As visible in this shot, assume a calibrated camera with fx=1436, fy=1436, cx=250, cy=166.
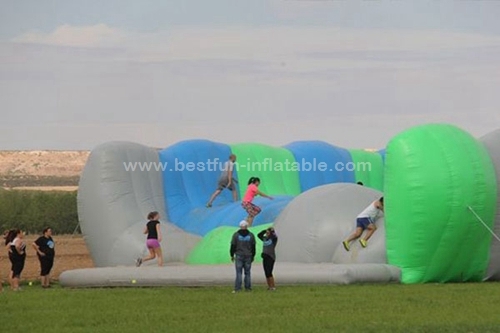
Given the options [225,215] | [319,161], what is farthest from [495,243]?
[319,161]

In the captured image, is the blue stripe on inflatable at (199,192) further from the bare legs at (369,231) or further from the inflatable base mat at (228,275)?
the inflatable base mat at (228,275)

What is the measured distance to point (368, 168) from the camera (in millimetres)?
35562

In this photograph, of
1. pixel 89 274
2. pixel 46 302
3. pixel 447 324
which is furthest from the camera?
pixel 89 274

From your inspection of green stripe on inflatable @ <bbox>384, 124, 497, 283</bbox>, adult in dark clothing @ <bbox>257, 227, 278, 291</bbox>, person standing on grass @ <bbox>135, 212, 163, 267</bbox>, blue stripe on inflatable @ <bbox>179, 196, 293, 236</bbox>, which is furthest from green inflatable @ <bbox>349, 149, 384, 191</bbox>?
adult in dark clothing @ <bbox>257, 227, 278, 291</bbox>

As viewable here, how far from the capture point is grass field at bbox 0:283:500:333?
17.0 m

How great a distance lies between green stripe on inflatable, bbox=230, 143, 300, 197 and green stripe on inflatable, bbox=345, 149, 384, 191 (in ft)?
6.26

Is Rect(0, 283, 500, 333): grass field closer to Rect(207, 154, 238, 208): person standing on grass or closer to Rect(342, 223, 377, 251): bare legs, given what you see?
Rect(342, 223, 377, 251): bare legs

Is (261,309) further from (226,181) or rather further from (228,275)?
(226,181)

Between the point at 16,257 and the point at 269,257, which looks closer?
the point at 269,257

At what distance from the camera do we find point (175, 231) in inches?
1112

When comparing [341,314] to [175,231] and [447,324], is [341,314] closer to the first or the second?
[447,324]

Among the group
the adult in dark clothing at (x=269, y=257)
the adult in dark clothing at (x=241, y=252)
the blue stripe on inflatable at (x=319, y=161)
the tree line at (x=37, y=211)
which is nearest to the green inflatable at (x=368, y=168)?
the blue stripe on inflatable at (x=319, y=161)

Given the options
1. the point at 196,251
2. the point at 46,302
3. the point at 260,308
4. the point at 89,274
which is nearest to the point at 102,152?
the point at 196,251

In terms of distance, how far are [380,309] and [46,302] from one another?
502cm
